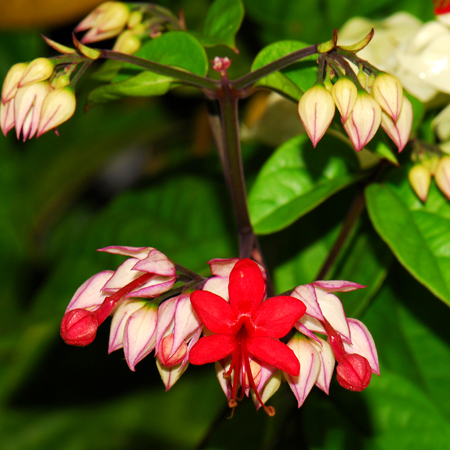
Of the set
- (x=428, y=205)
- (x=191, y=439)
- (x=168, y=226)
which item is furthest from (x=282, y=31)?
(x=191, y=439)

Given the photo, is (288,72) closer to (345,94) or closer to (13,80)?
(345,94)

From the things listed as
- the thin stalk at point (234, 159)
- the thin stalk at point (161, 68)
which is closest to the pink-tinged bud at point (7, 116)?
the thin stalk at point (161, 68)

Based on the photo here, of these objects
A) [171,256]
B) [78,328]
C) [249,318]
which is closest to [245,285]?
[249,318]

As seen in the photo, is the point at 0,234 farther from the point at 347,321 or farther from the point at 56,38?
the point at 347,321

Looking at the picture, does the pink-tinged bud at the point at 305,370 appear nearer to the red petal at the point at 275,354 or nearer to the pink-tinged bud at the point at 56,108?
the red petal at the point at 275,354

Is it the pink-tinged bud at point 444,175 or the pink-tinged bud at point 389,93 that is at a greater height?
the pink-tinged bud at point 389,93

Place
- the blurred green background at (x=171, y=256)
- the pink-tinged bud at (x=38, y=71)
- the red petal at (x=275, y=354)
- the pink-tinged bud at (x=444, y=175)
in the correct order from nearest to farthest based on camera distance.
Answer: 1. the red petal at (x=275, y=354)
2. the pink-tinged bud at (x=38, y=71)
3. the pink-tinged bud at (x=444, y=175)
4. the blurred green background at (x=171, y=256)

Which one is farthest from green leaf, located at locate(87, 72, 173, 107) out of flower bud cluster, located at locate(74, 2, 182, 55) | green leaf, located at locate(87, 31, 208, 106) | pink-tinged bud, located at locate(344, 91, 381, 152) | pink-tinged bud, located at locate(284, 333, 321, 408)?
pink-tinged bud, located at locate(284, 333, 321, 408)
